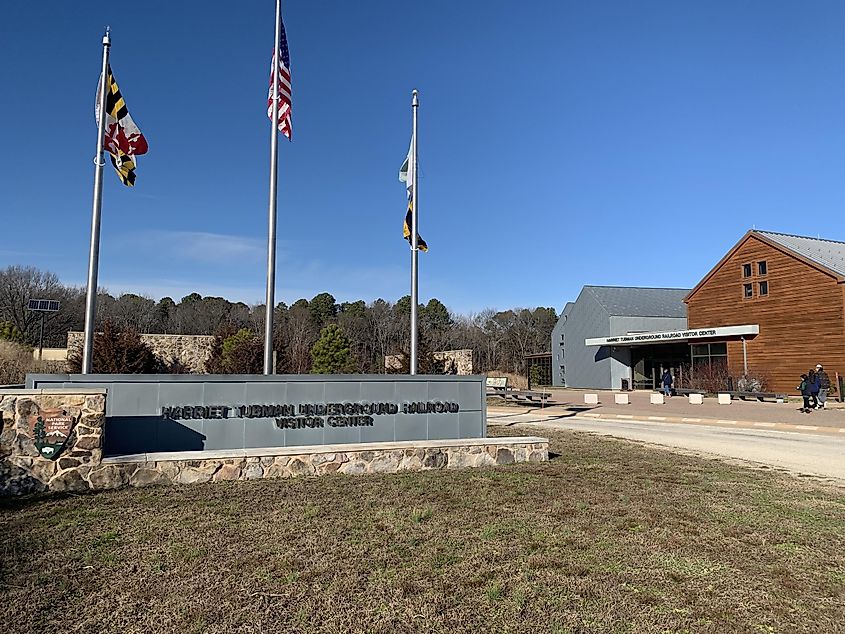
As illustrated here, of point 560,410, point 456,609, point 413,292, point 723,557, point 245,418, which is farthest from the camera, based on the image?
point 560,410

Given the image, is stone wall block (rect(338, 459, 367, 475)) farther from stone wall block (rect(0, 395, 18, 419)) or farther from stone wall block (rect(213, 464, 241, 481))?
stone wall block (rect(0, 395, 18, 419))

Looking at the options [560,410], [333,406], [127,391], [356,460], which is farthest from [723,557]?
[560,410]

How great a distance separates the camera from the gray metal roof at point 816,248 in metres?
35.1

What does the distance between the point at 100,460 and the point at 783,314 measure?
36.9 metres

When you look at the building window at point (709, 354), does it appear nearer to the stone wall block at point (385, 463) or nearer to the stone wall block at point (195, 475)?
the stone wall block at point (385, 463)

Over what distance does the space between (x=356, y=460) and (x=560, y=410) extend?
1782 cm

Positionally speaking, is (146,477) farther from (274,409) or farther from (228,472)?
(274,409)

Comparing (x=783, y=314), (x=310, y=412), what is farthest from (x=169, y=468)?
(x=783, y=314)

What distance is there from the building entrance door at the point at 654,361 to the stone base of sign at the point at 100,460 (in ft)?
129

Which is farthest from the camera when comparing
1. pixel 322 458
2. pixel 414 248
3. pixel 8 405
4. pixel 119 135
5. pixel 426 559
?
pixel 414 248

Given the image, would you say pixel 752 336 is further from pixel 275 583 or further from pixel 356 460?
pixel 275 583

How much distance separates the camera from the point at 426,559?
5.47m

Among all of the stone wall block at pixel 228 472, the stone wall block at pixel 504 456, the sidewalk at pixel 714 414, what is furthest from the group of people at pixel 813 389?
the stone wall block at pixel 228 472

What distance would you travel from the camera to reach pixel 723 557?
5.57 metres
